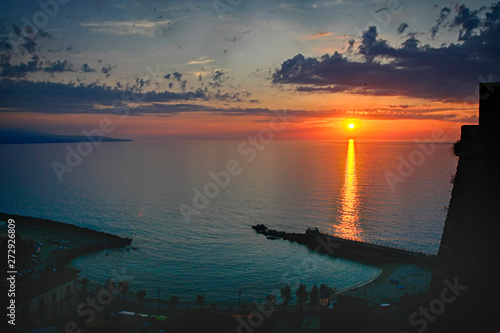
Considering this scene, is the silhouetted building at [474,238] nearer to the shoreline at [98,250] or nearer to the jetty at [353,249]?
the shoreline at [98,250]

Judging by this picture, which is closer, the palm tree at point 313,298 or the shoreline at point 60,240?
the palm tree at point 313,298

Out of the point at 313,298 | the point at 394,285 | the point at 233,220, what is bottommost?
the point at 394,285

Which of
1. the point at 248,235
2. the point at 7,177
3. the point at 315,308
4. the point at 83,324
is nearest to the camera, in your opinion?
the point at 83,324

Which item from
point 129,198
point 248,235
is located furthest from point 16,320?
point 129,198

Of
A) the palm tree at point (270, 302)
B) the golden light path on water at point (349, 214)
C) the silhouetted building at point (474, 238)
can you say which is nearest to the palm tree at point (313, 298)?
the palm tree at point (270, 302)

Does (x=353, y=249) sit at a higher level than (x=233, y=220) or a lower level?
lower

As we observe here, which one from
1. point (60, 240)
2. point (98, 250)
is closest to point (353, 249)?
point (98, 250)

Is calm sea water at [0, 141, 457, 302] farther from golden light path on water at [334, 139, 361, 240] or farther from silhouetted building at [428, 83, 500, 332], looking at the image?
silhouetted building at [428, 83, 500, 332]

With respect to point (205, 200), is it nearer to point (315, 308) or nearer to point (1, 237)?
point (1, 237)

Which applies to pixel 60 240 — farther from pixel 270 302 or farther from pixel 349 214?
pixel 349 214
